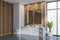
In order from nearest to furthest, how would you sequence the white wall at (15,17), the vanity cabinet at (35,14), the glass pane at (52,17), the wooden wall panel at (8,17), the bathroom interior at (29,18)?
1. the bathroom interior at (29,18)
2. the glass pane at (52,17)
3. the vanity cabinet at (35,14)
4. the wooden wall panel at (8,17)
5. the white wall at (15,17)

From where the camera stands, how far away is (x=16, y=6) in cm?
1027

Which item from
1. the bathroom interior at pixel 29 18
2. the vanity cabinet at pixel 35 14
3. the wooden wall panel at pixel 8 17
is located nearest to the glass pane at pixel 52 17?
the bathroom interior at pixel 29 18

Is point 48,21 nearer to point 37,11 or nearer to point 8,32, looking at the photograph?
point 37,11

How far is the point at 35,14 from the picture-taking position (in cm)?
984

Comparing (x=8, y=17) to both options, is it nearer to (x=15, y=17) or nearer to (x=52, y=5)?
(x=15, y=17)

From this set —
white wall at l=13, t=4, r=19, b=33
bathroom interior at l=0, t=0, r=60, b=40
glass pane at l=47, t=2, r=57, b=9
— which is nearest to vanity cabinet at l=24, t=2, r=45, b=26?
bathroom interior at l=0, t=0, r=60, b=40

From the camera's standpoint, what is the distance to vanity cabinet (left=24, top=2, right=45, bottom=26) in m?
9.37

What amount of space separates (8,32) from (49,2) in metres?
5.18

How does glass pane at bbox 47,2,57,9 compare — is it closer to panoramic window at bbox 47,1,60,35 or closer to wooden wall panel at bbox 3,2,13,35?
panoramic window at bbox 47,1,60,35

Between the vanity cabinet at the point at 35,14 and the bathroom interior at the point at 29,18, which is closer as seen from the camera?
the bathroom interior at the point at 29,18

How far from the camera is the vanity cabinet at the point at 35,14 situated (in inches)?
369

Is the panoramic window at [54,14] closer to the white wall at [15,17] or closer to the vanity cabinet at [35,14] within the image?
the vanity cabinet at [35,14]

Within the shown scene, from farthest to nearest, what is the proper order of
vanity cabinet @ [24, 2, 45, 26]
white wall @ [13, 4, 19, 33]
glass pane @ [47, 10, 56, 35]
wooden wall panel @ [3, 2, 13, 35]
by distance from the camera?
white wall @ [13, 4, 19, 33], wooden wall panel @ [3, 2, 13, 35], vanity cabinet @ [24, 2, 45, 26], glass pane @ [47, 10, 56, 35]

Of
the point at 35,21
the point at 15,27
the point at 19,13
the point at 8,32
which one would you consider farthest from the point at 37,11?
the point at 8,32
